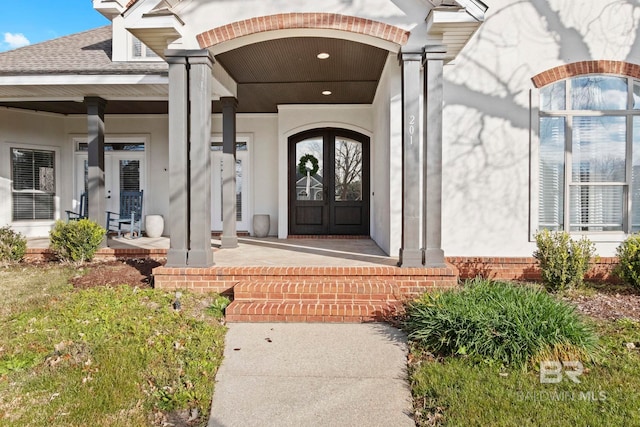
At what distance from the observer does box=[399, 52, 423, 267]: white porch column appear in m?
4.41

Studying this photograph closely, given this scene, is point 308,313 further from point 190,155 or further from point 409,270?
point 190,155

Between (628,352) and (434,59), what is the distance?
3331mm

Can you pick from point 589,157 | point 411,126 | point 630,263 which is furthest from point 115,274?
point 589,157

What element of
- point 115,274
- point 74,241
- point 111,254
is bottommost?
point 115,274

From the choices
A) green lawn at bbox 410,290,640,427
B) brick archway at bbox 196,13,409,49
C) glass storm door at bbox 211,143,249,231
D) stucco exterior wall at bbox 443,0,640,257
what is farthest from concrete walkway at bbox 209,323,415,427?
glass storm door at bbox 211,143,249,231

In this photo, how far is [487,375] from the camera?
272 centimetres

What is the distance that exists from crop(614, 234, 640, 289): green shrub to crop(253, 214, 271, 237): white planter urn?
6198 mm

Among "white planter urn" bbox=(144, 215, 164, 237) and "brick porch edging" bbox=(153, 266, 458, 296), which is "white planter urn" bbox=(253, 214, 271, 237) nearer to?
"white planter urn" bbox=(144, 215, 164, 237)

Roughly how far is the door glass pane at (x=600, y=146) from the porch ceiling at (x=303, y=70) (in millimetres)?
3073

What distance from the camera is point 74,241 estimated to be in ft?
19.7

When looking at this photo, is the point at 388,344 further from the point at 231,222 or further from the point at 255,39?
the point at 231,222

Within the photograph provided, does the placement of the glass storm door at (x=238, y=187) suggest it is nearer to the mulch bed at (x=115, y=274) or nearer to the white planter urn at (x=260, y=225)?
the white planter urn at (x=260, y=225)

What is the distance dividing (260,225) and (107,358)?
5702 mm

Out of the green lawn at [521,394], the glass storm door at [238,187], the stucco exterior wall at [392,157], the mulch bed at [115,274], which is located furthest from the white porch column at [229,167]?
the green lawn at [521,394]
